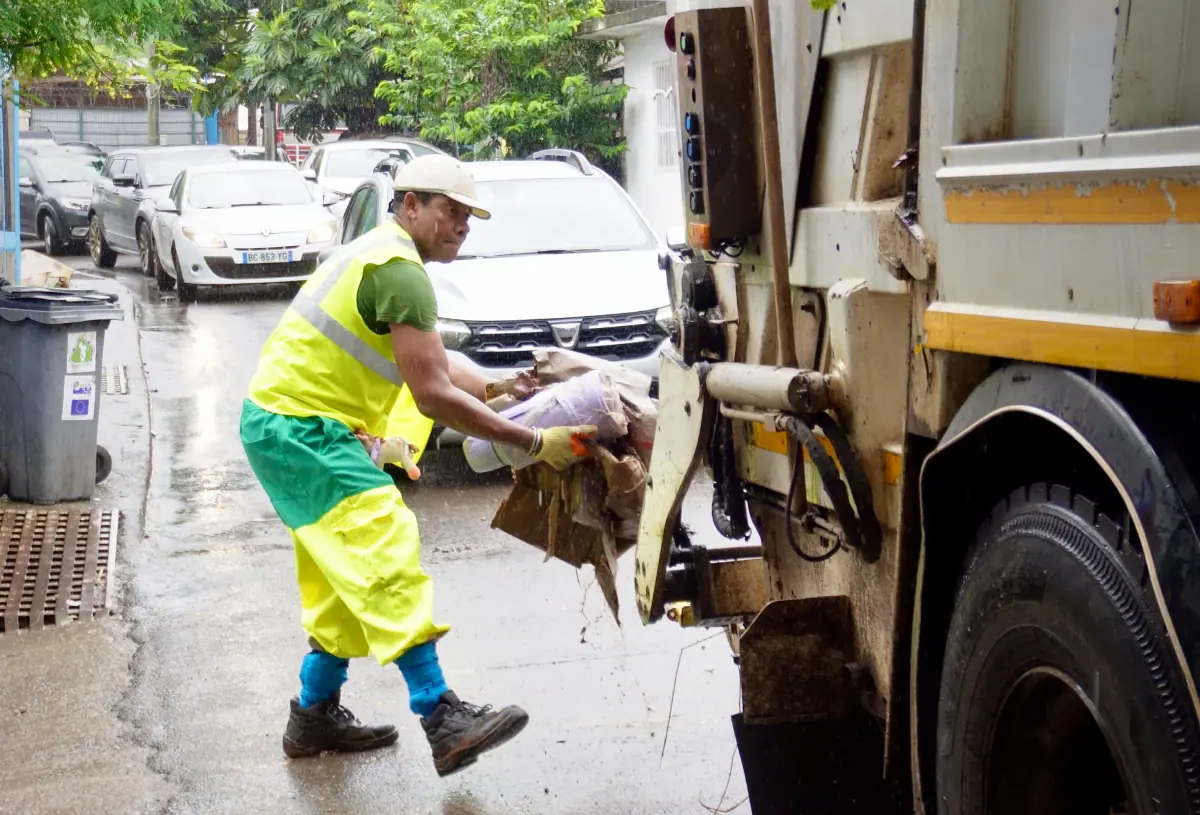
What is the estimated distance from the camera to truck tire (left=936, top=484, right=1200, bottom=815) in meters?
1.85

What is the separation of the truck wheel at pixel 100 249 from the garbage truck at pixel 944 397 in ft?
68.1

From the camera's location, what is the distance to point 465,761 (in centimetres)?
427

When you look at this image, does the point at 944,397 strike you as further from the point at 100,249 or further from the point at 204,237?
the point at 100,249

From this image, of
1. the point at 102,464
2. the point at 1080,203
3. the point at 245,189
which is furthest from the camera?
the point at 245,189

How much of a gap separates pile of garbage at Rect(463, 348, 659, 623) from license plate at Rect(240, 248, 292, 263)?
1340 centimetres

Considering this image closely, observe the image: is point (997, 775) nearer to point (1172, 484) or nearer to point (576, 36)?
point (1172, 484)

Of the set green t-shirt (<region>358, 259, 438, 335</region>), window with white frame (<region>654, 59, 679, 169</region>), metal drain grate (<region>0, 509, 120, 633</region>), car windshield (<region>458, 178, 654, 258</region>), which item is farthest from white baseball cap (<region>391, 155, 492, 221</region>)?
window with white frame (<region>654, 59, 679, 169</region>)

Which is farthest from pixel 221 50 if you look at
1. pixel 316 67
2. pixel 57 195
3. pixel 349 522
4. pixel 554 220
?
pixel 349 522

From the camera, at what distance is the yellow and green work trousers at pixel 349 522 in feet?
14.1

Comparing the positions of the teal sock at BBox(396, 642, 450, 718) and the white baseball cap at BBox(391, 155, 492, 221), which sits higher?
the white baseball cap at BBox(391, 155, 492, 221)

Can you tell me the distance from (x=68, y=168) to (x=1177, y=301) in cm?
2661

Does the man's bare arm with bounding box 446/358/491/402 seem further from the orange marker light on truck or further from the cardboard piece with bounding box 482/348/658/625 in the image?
the orange marker light on truck

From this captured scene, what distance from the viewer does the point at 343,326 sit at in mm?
4480

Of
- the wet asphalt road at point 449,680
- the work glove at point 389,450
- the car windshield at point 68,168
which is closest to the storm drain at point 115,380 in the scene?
the wet asphalt road at point 449,680
